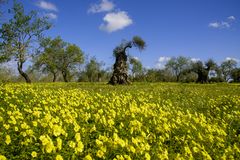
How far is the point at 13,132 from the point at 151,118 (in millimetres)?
3606

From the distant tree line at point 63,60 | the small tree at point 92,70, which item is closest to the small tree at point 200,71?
the distant tree line at point 63,60

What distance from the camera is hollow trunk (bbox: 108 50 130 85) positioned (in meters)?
30.5

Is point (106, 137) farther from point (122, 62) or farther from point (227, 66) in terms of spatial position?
point (227, 66)

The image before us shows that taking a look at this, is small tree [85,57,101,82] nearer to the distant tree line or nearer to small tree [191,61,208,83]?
the distant tree line

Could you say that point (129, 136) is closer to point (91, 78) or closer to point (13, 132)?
point (13, 132)

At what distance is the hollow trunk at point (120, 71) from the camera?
30473 mm

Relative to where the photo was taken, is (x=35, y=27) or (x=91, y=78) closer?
(x=35, y=27)

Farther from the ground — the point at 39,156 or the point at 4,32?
the point at 4,32

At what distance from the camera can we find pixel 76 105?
323 inches

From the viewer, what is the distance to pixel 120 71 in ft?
101

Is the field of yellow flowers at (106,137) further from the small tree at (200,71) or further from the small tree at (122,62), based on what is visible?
the small tree at (200,71)

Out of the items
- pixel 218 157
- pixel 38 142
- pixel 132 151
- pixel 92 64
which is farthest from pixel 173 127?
pixel 92 64

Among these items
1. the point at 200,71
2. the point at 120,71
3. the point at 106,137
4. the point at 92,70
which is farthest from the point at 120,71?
the point at 92,70

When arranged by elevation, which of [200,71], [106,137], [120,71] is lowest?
[106,137]
